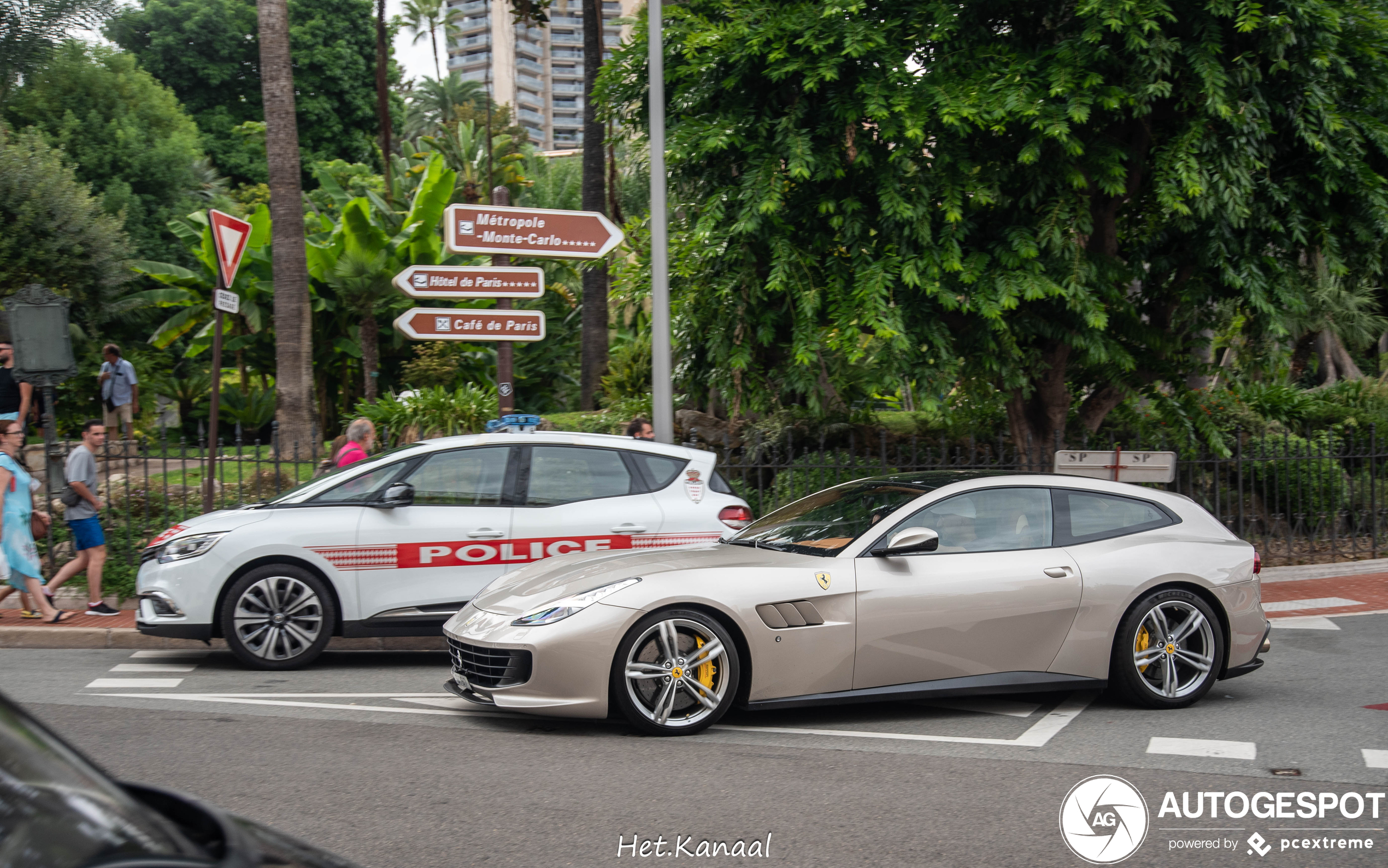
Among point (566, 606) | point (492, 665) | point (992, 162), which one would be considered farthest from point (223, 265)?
point (992, 162)

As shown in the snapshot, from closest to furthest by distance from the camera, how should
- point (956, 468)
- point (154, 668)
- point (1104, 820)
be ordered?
point (1104, 820), point (154, 668), point (956, 468)

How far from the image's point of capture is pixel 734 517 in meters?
8.58

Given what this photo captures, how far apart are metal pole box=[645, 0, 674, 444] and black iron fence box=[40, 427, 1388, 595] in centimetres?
164

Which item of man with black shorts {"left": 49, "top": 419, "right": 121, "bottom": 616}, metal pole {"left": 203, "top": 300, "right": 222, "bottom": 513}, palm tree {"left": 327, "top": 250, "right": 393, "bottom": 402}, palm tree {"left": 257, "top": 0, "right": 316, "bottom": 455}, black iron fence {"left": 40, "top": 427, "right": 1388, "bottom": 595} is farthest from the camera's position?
palm tree {"left": 327, "top": 250, "right": 393, "bottom": 402}

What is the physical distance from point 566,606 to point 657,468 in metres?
2.78

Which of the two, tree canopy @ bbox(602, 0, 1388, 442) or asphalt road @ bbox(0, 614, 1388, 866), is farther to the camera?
tree canopy @ bbox(602, 0, 1388, 442)

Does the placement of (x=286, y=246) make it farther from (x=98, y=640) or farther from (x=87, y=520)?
(x=98, y=640)

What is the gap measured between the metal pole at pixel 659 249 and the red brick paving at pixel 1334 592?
19.7ft

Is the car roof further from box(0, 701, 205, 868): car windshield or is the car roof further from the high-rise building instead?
the high-rise building

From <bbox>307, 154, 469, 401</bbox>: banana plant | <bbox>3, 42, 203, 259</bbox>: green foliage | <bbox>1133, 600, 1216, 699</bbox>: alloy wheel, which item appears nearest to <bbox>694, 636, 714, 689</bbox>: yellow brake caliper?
<bbox>1133, 600, 1216, 699</bbox>: alloy wheel

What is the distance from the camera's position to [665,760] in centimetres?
552

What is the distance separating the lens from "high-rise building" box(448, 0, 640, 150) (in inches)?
4815

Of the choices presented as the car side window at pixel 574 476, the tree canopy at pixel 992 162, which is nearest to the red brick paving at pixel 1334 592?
the tree canopy at pixel 992 162

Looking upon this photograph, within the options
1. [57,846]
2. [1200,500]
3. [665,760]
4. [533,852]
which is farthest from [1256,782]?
[1200,500]
